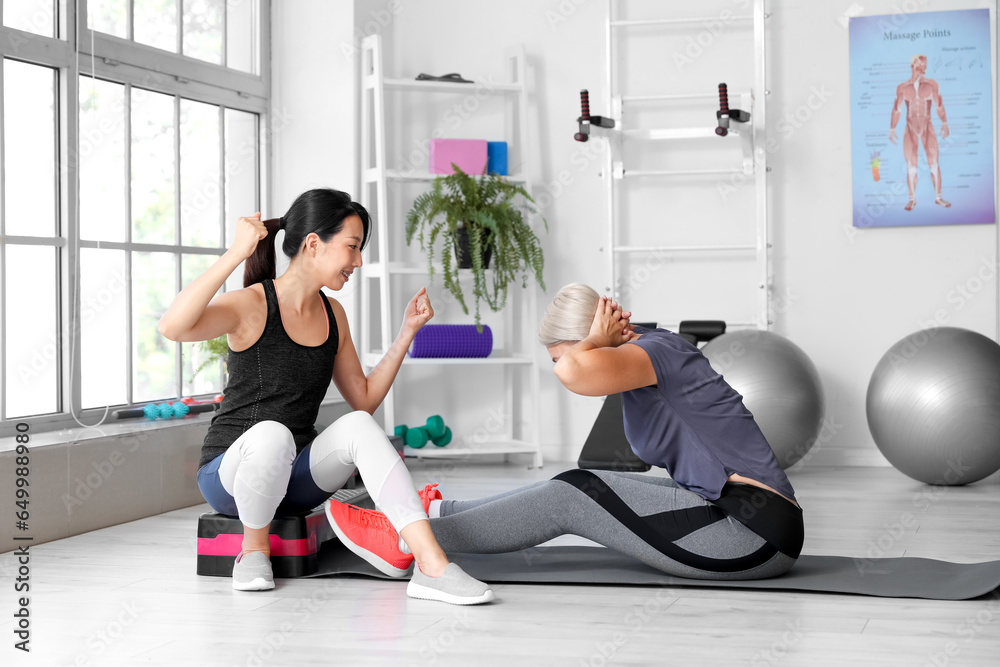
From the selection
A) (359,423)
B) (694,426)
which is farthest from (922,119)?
(359,423)

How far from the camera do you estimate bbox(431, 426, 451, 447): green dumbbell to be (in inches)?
180

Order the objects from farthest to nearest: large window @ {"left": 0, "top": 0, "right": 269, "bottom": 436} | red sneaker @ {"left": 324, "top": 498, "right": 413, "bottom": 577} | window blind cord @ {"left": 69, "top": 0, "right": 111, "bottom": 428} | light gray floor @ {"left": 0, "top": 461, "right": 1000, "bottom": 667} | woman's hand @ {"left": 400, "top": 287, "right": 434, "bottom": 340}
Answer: window blind cord @ {"left": 69, "top": 0, "right": 111, "bottom": 428}
large window @ {"left": 0, "top": 0, "right": 269, "bottom": 436}
woman's hand @ {"left": 400, "top": 287, "right": 434, "bottom": 340}
red sneaker @ {"left": 324, "top": 498, "right": 413, "bottom": 577}
light gray floor @ {"left": 0, "top": 461, "right": 1000, "bottom": 667}

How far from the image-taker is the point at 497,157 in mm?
4570

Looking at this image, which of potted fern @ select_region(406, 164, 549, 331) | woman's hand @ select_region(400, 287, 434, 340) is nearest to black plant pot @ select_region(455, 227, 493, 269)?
potted fern @ select_region(406, 164, 549, 331)

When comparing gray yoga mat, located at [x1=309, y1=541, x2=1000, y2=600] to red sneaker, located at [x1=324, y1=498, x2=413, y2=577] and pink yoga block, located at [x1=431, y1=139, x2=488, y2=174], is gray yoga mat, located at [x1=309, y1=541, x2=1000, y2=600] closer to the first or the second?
red sneaker, located at [x1=324, y1=498, x2=413, y2=577]

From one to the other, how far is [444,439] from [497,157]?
1276 millimetres

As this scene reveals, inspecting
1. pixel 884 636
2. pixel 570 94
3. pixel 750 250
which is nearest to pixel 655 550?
pixel 884 636

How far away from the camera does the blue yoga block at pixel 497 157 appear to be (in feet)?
15.0

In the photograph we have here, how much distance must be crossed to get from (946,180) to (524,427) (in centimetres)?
211

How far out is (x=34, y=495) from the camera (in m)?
2.89

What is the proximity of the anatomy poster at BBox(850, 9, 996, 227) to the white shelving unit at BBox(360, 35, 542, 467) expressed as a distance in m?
1.45

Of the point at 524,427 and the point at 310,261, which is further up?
the point at 310,261

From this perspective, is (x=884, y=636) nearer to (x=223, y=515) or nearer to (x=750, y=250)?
(x=223, y=515)

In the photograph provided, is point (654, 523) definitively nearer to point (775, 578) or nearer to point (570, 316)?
point (775, 578)
